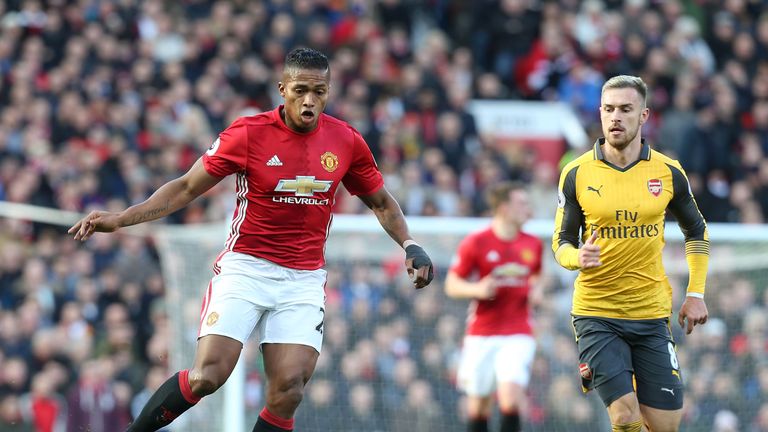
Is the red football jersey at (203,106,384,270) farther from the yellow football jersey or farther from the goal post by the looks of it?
the goal post

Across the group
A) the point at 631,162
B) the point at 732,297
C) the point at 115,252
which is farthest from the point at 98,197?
the point at 631,162

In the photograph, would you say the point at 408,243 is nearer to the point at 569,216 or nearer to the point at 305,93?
the point at 569,216

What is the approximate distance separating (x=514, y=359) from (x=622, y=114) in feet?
11.1

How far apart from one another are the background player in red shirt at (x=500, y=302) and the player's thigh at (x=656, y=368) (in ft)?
8.77

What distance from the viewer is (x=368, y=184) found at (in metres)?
7.64

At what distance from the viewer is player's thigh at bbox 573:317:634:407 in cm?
743

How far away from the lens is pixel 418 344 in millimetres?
12156

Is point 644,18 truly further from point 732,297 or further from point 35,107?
point 35,107

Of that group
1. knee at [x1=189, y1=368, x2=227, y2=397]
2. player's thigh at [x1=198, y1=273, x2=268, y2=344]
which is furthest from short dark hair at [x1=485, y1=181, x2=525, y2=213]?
knee at [x1=189, y1=368, x2=227, y2=397]

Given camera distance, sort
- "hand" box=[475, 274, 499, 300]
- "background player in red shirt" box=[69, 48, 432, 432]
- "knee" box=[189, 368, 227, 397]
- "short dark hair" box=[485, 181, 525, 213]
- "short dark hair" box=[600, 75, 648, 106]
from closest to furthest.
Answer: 1. "knee" box=[189, 368, 227, 397]
2. "background player in red shirt" box=[69, 48, 432, 432]
3. "short dark hair" box=[600, 75, 648, 106]
4. "hand" box=[475, 274, 499, 300]
5. "short dark hair" box=[485, 181, 525, 213]

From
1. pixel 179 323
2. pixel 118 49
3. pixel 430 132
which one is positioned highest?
pixel 118 49

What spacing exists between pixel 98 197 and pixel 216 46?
3.19m

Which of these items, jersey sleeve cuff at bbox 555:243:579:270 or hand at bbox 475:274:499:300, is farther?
hand at bbox 475:274:499:300

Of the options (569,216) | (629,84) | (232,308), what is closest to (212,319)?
(232,308)
